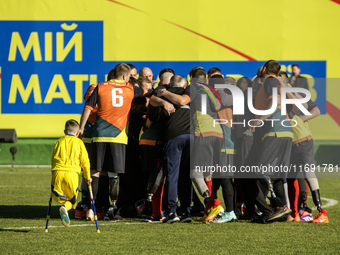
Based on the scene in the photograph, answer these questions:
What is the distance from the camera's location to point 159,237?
7.36m

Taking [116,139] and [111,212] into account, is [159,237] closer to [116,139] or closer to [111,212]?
[111,212]

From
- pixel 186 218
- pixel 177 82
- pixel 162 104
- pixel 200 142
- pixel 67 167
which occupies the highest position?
pixel 177 82

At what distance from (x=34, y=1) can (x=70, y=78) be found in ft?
7.43

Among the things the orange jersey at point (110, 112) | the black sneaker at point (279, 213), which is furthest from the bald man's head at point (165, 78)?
the black sneaker at point (279, 213)

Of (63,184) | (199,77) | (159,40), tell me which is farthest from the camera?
(159,40)

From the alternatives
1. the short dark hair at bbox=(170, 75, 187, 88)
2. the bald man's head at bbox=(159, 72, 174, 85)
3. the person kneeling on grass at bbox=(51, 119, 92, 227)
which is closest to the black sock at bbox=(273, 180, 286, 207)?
the short dark hair at bbox=(170, 75, 187, 88)

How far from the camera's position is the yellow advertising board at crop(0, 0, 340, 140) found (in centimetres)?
1756

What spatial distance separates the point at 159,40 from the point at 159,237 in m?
10.9

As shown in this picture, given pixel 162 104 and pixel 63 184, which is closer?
pixel 63 184

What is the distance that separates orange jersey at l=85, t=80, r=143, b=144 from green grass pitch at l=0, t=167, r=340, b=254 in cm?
115

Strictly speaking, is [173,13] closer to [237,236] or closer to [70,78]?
[70,78]

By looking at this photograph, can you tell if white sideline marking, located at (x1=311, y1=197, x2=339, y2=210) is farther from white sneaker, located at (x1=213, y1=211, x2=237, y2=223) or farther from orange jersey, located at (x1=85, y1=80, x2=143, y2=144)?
orange jersey, located at (x1=85, y1=80, x2=143, y2=144)

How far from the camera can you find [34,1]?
57.5ft

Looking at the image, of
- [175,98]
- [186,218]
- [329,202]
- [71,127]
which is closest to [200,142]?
[175,98]
